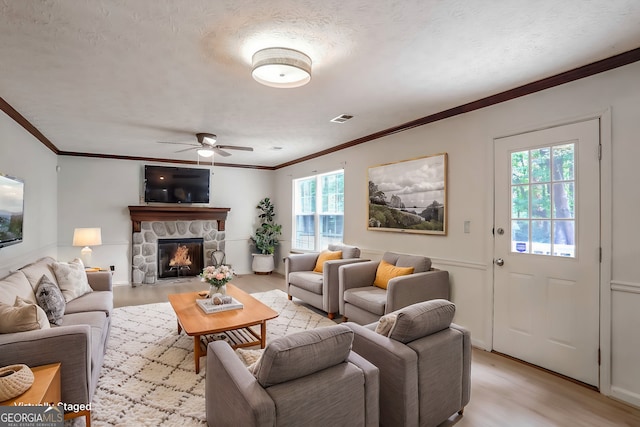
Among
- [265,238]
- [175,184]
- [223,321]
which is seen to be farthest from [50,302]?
[265,238]

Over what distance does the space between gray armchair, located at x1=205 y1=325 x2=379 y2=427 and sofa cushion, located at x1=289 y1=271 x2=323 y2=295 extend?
8.86ft

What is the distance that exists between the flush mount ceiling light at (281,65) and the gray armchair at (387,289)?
7.09ft

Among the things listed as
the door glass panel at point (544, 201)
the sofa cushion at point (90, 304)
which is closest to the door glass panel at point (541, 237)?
the door glass panel at point (544, 201)

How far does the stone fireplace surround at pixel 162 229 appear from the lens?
6.43 metres

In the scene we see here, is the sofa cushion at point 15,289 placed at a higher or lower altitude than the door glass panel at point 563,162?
lower

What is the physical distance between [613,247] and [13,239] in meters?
5.42

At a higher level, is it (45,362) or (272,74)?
(272,74)

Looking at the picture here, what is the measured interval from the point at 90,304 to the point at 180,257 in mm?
3769

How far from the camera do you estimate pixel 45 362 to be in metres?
1.96

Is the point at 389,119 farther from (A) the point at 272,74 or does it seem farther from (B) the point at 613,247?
(B) the point at 613,247

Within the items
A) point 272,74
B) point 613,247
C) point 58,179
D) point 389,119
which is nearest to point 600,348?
point 613,247

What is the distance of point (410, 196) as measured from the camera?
13.9 feet

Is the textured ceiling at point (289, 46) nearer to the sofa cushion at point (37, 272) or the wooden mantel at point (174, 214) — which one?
the sofa cushion at point (37, 272)

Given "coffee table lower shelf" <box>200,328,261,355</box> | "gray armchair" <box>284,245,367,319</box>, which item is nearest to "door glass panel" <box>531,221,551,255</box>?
"gray armchair" <box>284,245,367,319</box>
